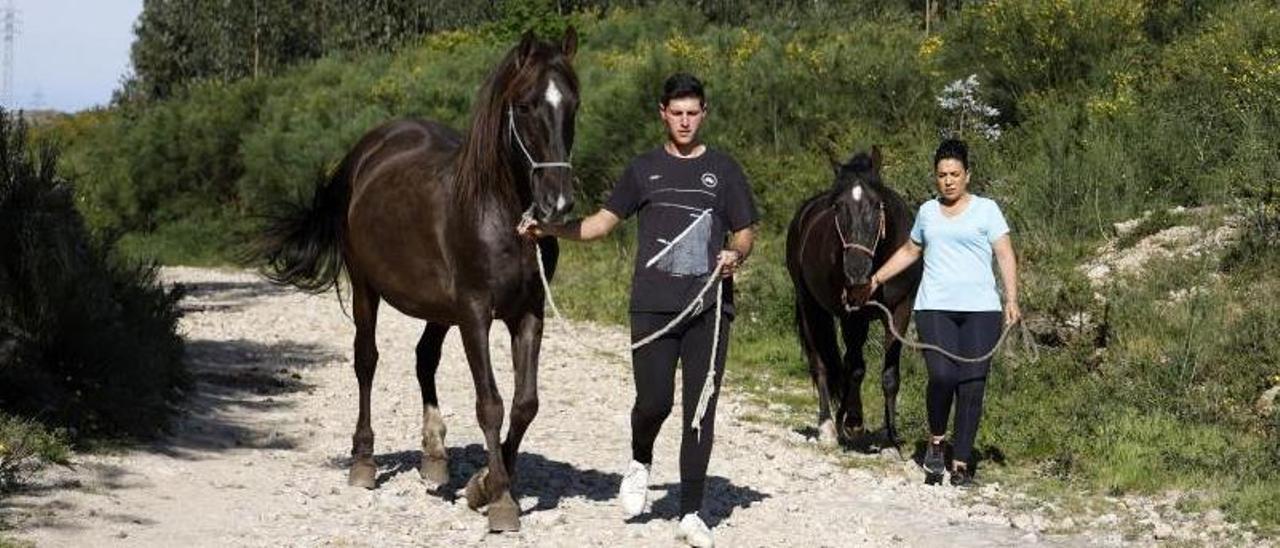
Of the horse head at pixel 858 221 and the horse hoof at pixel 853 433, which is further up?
the horse head at pixel 858 221

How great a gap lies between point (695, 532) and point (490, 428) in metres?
1.19

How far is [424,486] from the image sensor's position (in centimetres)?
798

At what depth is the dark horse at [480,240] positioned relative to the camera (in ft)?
21.5

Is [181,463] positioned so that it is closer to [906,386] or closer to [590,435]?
[590,435]

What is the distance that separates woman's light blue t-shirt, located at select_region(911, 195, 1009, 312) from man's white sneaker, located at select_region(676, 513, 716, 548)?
2251 mm

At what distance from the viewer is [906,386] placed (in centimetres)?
1145

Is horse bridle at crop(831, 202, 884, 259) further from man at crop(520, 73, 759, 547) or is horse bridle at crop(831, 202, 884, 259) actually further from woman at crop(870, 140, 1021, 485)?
man at crop(520, 73, 759, 547)

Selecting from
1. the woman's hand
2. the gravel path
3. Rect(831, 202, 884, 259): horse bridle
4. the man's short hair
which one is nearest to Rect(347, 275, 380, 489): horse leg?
the gravel path

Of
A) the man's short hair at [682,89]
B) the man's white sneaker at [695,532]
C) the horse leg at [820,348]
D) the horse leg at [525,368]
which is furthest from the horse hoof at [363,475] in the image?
the horse leg at [820,348]

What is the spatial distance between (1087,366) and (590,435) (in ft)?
12.3

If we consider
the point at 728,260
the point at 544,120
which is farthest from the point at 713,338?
the point at 544,120

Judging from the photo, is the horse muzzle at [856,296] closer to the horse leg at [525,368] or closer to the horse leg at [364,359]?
the horse leg at [525,368]

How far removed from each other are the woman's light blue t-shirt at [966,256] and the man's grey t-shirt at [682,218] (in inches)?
74.7

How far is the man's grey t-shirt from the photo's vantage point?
639cm
